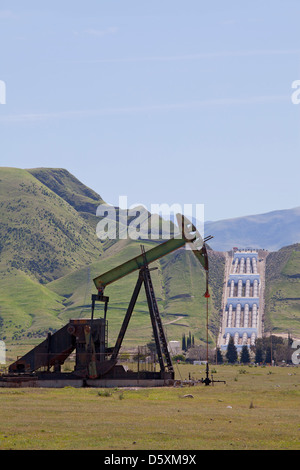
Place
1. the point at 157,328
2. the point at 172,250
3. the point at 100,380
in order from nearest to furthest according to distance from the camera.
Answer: the point at 100,380 < the point at 172,250 < the point at 157,328

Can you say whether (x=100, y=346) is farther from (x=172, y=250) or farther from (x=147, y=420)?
(x=147, y=420)

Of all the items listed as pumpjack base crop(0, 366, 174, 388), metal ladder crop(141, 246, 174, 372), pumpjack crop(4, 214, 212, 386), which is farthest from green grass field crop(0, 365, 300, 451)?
metal ladder crop(141, 246, 174, 372)

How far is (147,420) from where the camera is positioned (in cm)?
2553

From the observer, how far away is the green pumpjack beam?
1715 inches

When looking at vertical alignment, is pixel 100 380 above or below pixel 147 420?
above

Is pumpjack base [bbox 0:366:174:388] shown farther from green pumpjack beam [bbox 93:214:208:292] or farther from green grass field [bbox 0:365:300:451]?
green pumpjack beam [bbox 93:214:208:292]

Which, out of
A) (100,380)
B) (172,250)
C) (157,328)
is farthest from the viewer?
(157,328)

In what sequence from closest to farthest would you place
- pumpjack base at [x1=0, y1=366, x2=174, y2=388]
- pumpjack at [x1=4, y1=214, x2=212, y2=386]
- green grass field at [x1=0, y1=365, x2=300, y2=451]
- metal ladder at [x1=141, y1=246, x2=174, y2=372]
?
green grass field at [x1=0, y1=365, x2=300, y2=451], pumpjack base at [x1=0, y1=366, x2=174, y2=388], pumpjack at [x1=4, y1=214, x2=212, y2=386], metal ladder at [x1=141, y1=246, x2=174, y2=372]

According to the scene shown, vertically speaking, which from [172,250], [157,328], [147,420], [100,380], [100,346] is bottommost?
[147,420]

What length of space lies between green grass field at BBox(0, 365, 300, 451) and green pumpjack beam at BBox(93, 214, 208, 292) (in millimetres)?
8448

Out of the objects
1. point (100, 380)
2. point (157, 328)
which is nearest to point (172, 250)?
point (157, 328)

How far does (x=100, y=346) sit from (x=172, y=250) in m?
6.92

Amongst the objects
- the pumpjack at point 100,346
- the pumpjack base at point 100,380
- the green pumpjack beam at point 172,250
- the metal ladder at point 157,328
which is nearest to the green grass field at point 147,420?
the pumpjack base at point 100,380

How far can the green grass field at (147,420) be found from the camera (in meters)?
20.4
